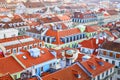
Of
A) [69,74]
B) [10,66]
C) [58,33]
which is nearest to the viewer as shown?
[69,74]

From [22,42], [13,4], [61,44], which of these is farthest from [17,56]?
[13,4]

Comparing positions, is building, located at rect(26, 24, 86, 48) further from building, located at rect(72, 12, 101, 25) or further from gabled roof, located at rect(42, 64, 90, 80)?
building, located at rect(72, 12, 101, 25)

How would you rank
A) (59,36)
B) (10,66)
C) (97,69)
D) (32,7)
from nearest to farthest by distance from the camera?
(10,66) < (97,69) < (59,36) < (32,7)

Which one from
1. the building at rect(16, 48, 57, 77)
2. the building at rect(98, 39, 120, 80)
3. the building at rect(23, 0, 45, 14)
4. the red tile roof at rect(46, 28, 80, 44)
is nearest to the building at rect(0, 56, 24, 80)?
the building at rect(16, 48, 57, 77)

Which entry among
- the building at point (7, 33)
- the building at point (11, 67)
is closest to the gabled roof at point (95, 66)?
the building at point (11, 67)

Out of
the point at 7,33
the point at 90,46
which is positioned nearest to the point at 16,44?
the point at 7,33

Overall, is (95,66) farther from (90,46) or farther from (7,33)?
(7,33)

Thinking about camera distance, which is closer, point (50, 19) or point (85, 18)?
point (50, 19)
